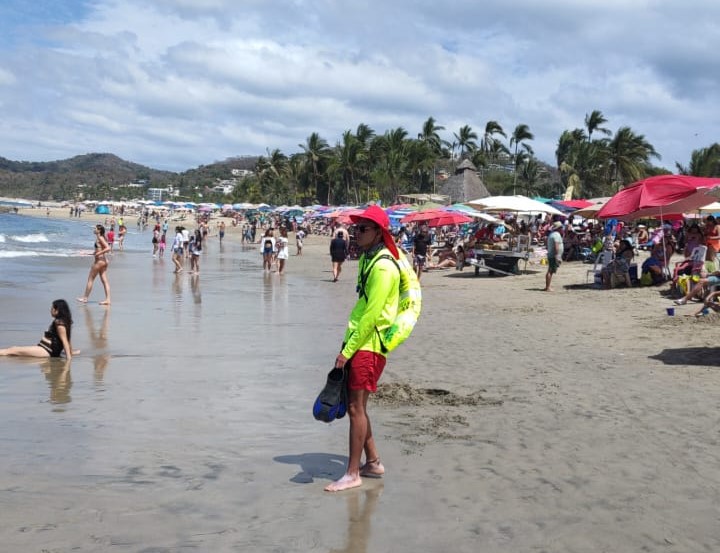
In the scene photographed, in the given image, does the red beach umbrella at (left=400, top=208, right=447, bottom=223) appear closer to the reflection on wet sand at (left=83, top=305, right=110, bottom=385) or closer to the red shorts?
the reflection on wet sand at (left=83, top=305, right=110, bottom=385)

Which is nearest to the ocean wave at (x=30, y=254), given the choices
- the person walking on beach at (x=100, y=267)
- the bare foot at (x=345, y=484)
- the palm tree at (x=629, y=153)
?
the person walking on beach at (x=100, y=267)

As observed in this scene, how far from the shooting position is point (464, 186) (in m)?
49.5

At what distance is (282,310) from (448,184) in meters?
40.1

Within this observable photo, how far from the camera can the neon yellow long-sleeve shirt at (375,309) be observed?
4176mm

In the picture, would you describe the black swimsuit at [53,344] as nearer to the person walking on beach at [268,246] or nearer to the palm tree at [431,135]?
the person walking on beach at [268,246]

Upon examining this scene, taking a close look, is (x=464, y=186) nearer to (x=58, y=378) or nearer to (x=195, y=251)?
(x=195, y=251)

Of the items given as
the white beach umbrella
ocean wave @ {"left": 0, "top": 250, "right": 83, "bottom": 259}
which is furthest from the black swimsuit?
ocean wave @ {"left": 0, "top": 250, "right": 83, "bottom": 259}

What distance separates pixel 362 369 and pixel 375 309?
0.35 metres

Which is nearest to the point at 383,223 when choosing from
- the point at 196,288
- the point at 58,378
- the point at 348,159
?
the point at 58,378

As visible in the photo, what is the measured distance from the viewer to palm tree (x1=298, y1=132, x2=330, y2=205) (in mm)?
76062

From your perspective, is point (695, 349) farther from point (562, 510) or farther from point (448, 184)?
point (448, 184)

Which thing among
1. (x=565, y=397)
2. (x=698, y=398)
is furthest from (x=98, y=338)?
(x=698, y=398)

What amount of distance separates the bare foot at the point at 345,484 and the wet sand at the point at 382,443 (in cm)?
5

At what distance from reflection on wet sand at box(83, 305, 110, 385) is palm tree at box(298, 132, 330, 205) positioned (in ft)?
212
